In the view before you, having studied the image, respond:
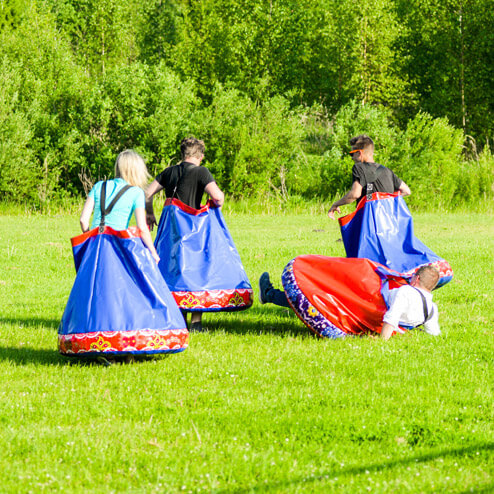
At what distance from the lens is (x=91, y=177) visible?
3684cm

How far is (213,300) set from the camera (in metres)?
9.49

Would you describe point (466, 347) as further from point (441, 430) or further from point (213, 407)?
point (213, 407)

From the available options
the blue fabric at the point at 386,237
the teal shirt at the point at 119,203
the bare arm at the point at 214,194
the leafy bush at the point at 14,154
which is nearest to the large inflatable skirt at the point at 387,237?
the blue fabric at the point at 386,237

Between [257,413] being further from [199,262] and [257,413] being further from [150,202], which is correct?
[150,202]

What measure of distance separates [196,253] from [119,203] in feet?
6.14

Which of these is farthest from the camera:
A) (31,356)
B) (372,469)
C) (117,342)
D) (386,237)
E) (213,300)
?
(386,237)

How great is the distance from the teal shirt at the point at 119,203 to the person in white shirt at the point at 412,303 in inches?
121

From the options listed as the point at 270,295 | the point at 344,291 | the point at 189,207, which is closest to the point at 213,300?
the point at 270,295

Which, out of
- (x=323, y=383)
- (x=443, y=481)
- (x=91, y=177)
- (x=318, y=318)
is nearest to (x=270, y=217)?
(x=91, y=177)

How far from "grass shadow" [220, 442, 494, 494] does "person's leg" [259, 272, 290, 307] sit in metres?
4.20

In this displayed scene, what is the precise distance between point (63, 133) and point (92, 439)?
32.7 metres

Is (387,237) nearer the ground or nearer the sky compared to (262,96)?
nearer the ground

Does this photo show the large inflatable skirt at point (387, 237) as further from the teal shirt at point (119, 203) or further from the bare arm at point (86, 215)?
the bare arm at point (86, 215)

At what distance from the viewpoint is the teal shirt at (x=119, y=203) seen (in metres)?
7.92
